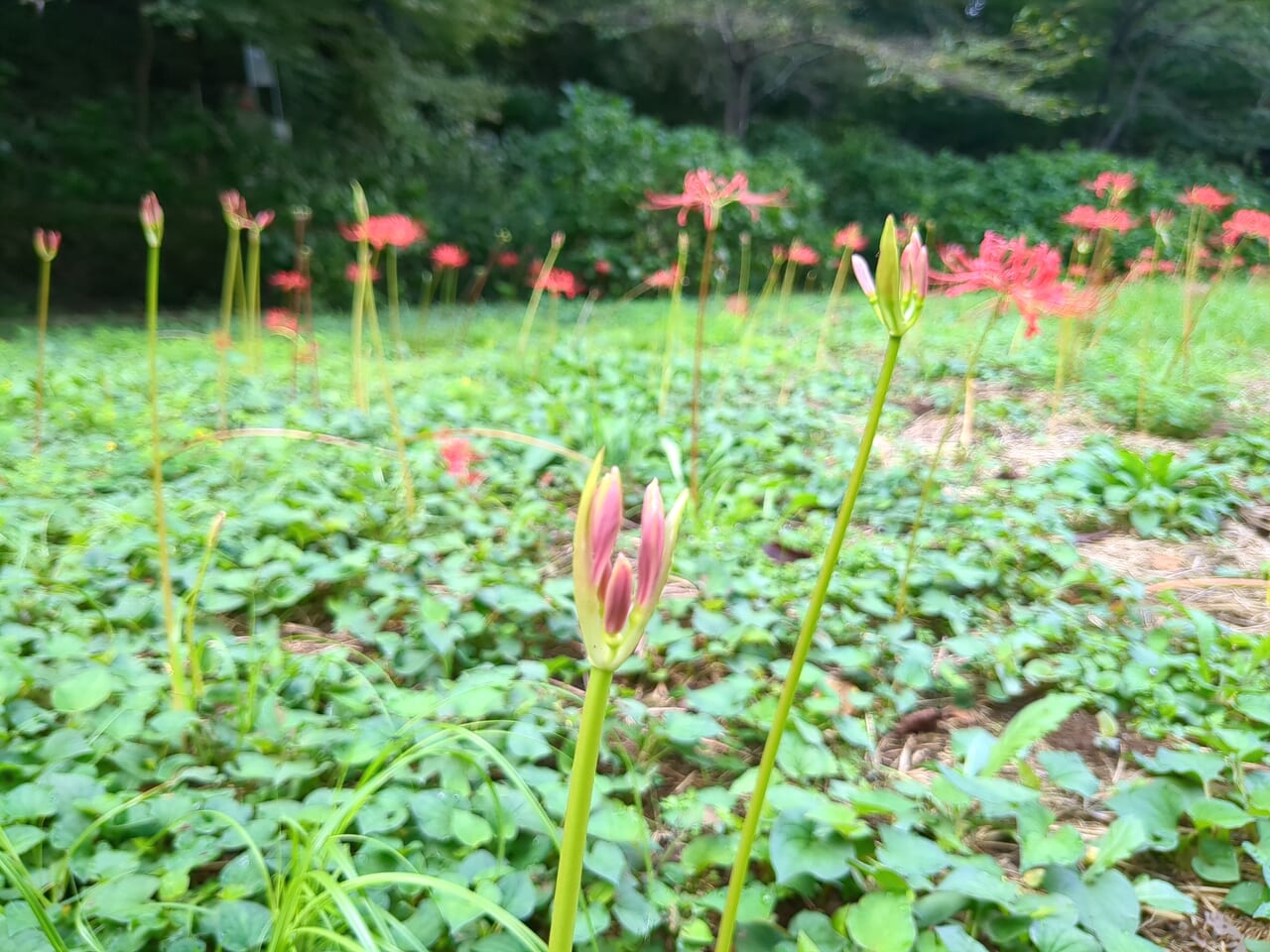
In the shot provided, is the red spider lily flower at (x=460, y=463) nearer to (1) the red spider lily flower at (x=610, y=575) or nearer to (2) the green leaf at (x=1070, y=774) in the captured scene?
(2) the green leaf at (x=1070, y=774)

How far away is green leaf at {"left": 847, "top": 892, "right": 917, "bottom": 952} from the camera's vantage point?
0.83 m

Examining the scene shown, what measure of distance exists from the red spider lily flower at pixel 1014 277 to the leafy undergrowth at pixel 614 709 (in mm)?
585

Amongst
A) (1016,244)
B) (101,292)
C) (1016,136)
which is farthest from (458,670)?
(1016,136)

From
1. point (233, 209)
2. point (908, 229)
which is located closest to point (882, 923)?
point (908, 229)

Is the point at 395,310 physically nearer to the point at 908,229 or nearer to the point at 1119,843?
the point at 908,229

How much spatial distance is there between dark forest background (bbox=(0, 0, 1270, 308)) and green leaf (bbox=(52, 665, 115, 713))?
4.12 meters

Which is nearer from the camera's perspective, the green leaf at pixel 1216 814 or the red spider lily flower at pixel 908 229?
the red spider lily flower at pixel 908 229

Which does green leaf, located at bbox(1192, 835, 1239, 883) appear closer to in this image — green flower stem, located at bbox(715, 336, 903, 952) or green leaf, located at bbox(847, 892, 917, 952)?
green leaf, located at bbox(847, 892, 917, 952)

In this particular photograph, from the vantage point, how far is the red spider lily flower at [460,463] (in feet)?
7.15

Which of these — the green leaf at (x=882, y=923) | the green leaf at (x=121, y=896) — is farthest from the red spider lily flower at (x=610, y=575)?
the green leaf at (x=121, y=896)

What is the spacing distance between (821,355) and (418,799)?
11.2 ft

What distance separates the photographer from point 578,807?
1.75ft

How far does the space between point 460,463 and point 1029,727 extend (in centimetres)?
153

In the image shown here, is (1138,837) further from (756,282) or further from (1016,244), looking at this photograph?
(756,282)
